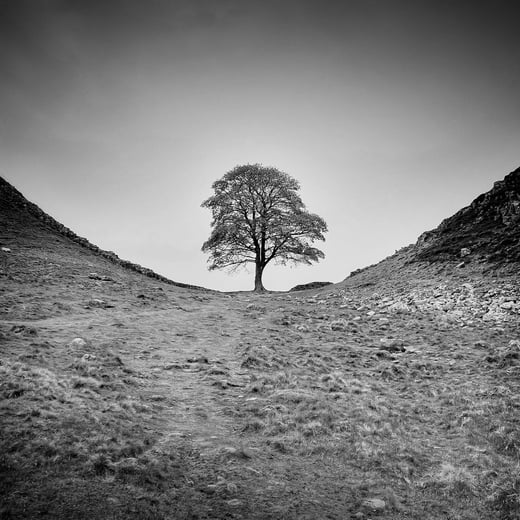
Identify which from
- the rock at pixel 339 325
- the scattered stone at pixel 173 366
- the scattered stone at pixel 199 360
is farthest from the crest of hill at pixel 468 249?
the scattered stone at pixel 173 366

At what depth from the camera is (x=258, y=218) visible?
34.7m

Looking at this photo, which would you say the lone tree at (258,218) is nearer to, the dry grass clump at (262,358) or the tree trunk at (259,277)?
the tree trunk at (259,277)

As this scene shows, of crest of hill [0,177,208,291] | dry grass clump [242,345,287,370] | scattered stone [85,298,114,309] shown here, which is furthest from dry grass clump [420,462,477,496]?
crest of hill [0,177,208,291]

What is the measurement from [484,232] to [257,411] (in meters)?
22.4

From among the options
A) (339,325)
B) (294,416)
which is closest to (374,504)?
(294,416)

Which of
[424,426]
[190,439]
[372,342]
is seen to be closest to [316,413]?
[424,426]

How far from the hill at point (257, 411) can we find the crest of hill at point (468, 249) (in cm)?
269

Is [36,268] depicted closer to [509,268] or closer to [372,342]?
[372,342]

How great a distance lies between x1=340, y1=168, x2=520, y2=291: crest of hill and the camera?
1945cm

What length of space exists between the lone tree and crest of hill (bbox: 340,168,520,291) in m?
9.16

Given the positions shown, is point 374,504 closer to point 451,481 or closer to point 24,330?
point 451,481

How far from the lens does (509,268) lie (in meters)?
17.9

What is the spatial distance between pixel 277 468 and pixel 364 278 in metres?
23.7

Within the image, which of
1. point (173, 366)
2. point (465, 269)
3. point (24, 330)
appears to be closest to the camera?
point (173, 366)
